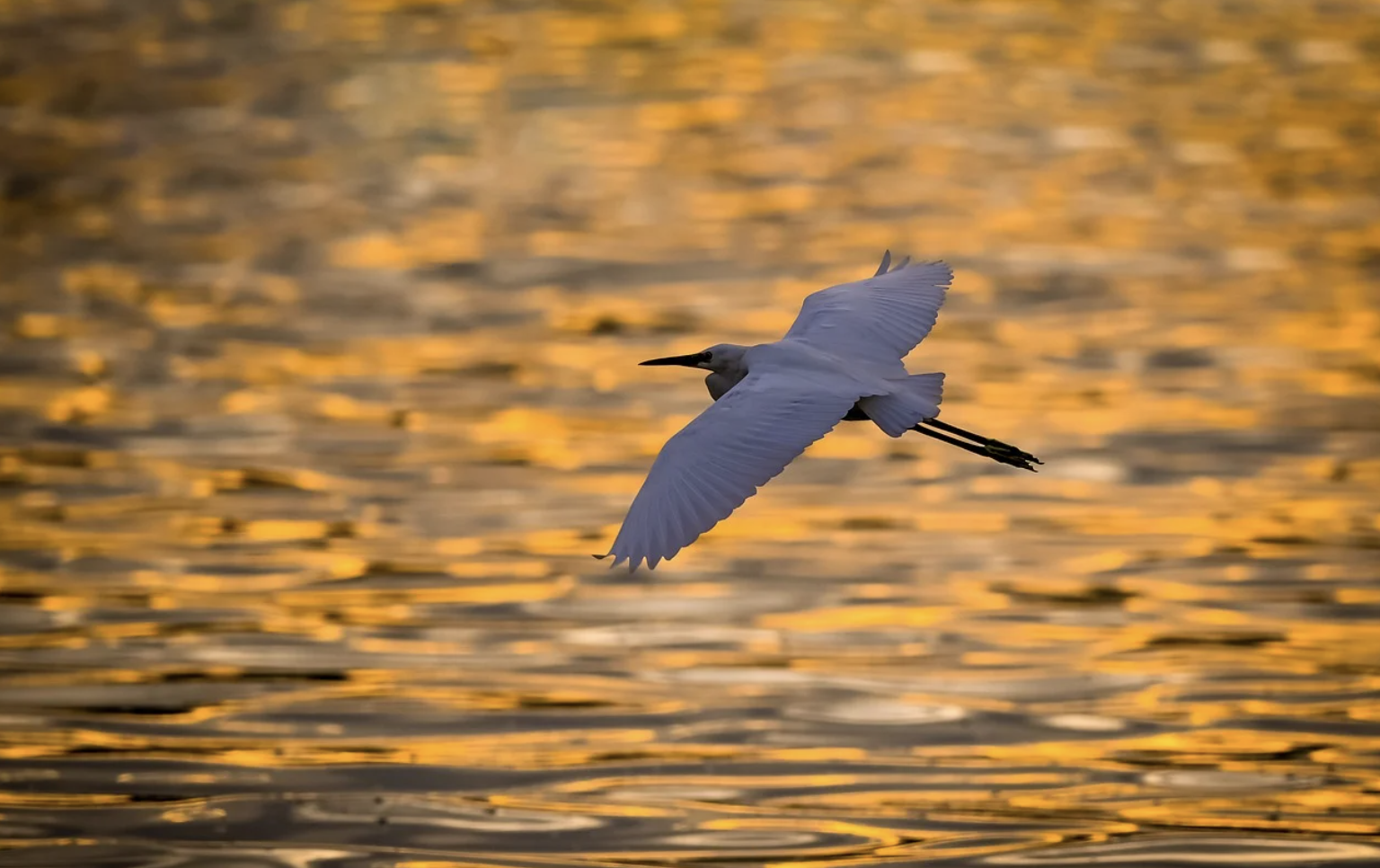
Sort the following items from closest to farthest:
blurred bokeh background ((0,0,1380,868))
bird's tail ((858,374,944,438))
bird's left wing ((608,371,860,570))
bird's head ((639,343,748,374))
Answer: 1. bird's left wing ((608,371,860,570))
2. bird's tail ((858,374,944,438))
3. bird's head ((639,343,748,374))
4. blurred bokeh background ((0,0,1380,868))

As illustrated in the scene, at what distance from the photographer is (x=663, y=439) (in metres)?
18.0

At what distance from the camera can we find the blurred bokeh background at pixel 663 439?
12.3 m

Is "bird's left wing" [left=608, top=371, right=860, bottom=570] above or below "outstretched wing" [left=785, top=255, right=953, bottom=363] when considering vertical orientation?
below

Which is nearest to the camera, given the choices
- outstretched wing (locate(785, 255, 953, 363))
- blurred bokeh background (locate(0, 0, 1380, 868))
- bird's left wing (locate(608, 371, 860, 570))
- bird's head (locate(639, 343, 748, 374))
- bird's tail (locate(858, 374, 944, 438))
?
bird's left wing (locate(608, 371, 860, 570))

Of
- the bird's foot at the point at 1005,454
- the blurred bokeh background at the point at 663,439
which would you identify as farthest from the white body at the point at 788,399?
the blurred bokeh background at the point at 663,439

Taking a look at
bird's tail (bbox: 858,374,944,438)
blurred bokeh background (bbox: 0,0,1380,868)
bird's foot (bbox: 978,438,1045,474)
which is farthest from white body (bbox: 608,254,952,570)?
blurred bokeh background (bbox: 0,0,1380,868)

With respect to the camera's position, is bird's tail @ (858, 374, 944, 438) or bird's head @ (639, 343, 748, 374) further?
bird's head @ (639, 343, 748, 374)

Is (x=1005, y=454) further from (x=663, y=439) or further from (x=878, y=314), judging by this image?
(x=663, y=439)

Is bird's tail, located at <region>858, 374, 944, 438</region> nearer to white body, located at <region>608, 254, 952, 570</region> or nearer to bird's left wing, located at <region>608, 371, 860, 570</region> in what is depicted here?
white body, located at <region>608, 254, 952, 570</region>

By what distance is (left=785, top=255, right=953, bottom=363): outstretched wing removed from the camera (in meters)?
9.73

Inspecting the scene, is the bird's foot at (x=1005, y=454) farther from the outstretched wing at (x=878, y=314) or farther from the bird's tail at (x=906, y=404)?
the bird's tail at (x=906, y=404)

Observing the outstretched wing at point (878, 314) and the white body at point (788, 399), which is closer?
the white body at point (788, 399)

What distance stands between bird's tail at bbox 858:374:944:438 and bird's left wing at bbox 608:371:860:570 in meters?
0.13

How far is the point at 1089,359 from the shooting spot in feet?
66.9
